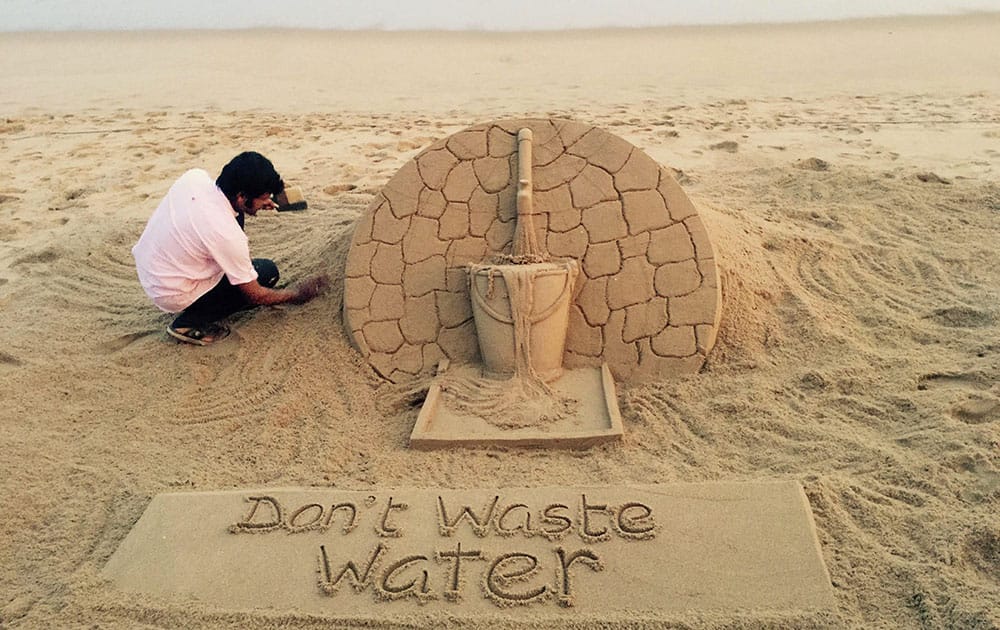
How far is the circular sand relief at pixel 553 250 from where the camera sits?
3.23m

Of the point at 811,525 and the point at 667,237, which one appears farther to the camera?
the point at 667,237

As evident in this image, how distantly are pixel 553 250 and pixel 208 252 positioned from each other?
1417 mm

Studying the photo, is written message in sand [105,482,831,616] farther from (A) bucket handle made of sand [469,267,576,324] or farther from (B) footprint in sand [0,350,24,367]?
(B) footprint in sand [0,350,24,367]

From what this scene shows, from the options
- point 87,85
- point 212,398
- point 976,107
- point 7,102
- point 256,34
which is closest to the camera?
point 212,398

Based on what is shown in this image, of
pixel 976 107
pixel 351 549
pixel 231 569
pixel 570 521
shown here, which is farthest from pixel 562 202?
pixel 976 107

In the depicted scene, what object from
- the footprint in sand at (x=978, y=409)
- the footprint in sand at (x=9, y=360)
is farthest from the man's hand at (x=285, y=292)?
the footprint in sand at (x=978, y=409)

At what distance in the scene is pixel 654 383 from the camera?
315 cm

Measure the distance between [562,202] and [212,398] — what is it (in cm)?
157

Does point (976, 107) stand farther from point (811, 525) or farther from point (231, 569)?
point (231, 569)

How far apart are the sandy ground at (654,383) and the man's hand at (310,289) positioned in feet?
0.23

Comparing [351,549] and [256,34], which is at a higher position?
[256,34]

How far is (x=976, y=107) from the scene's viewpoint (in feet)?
21.4

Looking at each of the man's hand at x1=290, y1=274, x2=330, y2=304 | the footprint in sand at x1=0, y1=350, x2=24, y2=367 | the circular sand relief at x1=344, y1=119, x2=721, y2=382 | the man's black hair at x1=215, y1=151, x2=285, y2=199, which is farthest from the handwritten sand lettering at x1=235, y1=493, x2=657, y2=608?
the footprint in sand at x1=0, y1=350, x2=24, y2=367

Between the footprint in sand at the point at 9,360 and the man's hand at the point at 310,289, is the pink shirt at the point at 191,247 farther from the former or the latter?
the footprint in sand at the point at 9,360
